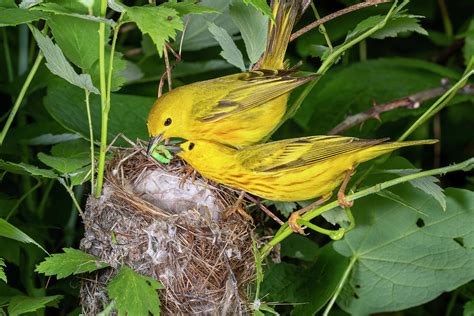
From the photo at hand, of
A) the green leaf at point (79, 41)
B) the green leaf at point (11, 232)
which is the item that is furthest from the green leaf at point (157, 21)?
the green leaf at point (11, 232)

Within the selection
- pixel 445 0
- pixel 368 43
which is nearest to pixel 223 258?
pixel 368 43

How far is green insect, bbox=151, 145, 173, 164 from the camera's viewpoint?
1959mm

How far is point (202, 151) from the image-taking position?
1824 millimetres

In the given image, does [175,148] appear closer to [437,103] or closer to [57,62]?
[57,62]

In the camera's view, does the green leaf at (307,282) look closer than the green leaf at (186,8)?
No

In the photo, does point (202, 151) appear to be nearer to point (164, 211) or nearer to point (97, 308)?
point (164, 211)

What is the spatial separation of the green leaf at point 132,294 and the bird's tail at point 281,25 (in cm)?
65

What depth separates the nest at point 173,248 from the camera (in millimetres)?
1760

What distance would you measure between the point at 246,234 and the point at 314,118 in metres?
0.94

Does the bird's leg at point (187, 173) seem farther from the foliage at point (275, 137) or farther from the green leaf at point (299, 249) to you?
the green leaf at point (299, 249)

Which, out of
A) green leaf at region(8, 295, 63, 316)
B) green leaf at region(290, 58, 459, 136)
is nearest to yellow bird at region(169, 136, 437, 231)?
green leaf at region(8, 295, 63, 316)

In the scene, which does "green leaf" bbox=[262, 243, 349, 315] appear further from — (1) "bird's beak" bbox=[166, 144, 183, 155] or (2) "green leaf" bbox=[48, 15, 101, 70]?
(2) "green leaf" bbox=[48, 15, 101, 70]

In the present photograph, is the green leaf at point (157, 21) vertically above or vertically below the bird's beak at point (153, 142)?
above

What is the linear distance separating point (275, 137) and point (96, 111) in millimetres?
772
